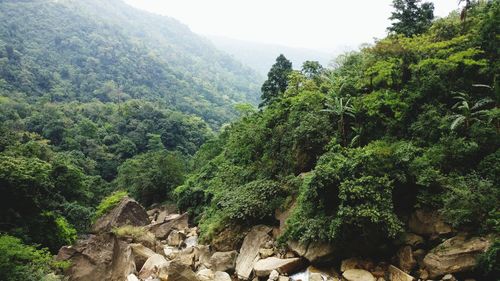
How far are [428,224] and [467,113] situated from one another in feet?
15.2

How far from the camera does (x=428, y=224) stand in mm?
13188

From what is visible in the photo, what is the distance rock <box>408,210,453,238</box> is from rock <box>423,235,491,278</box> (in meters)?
0.52

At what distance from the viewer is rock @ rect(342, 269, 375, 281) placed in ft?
41.5

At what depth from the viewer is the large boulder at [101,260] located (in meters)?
15.6

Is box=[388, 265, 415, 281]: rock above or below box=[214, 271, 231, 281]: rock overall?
above

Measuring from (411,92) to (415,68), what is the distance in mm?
1436

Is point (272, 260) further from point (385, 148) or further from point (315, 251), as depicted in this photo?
point (385, 148)

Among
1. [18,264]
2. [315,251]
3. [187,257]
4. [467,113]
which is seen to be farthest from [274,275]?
[467,113]

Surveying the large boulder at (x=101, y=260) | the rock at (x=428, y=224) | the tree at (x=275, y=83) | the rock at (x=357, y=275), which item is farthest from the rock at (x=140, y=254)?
the tree at (x=275, y=83)

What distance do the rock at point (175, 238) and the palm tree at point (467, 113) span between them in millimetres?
16130

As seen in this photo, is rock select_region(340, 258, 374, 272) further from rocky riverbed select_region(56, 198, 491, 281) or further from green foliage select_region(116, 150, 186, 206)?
green foliage select_region(116, 150, 186, 206)

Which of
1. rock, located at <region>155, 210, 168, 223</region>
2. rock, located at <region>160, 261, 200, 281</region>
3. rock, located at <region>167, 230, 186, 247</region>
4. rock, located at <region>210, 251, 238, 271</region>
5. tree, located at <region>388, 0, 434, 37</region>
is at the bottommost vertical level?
rock, located at <region>155, 210, 168, 223</region>

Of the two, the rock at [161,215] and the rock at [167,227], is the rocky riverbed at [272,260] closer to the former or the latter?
the rock at [167,227]

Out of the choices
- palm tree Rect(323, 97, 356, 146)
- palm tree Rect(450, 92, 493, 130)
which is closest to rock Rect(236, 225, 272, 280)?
palm tree Rect(323, 97, 356, 146)
